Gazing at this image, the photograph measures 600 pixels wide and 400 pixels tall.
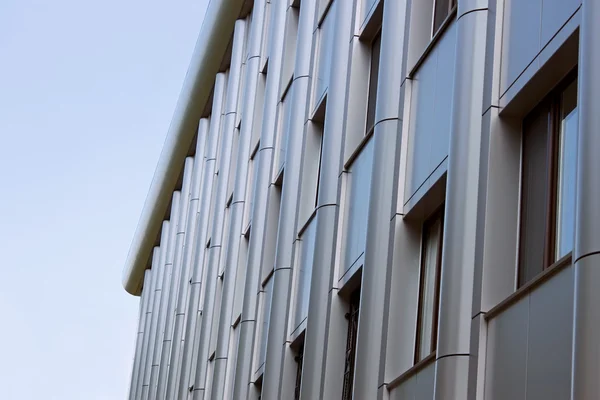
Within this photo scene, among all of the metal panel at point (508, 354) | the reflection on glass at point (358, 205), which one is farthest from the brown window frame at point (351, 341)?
the metal panel at point (508, 354)

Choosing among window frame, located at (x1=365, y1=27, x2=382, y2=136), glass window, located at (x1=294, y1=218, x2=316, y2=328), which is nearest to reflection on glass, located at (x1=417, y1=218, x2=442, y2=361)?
window frame, located at (x1=365, y1=27, x2=382, y2=136)

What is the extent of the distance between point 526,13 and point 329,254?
27.1 ft

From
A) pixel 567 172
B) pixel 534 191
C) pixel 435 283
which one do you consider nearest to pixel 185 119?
pixel 435 283

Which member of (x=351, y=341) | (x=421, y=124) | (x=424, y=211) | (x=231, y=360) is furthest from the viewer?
(x=231, y=360)

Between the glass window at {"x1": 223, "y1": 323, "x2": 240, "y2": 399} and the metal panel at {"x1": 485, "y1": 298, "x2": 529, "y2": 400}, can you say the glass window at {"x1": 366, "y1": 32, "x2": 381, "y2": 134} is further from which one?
the glass window at {"x1": 223, "y1": 323, "x2": 240, "y2": 399}

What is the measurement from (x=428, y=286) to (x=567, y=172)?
4.15 meters

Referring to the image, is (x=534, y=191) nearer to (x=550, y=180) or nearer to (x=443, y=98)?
(x=550, y=180)

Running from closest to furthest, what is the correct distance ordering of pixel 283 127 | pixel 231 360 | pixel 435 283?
pixel 435 283 < pixel 283 127 < pixel 231 360

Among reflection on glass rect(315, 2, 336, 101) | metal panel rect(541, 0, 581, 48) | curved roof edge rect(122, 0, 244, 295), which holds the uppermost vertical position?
curved roof edge rect(122, 0, 244, 295)

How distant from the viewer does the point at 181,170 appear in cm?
5278

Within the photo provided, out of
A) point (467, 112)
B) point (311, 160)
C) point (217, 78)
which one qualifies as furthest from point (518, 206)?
point (217, 78)

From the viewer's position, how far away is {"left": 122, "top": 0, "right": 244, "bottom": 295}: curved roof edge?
4203cm

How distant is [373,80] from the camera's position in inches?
808

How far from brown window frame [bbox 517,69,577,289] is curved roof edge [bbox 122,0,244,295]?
29104 millimetres
